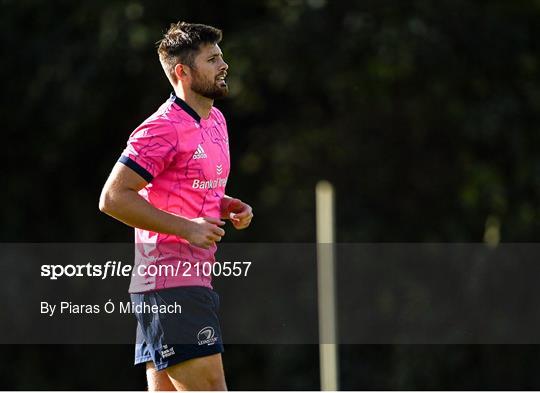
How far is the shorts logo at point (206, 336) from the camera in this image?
4.11 m

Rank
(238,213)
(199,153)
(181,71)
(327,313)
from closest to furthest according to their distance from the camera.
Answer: (199,153) → (181,71) → (238,213) → (327,313)

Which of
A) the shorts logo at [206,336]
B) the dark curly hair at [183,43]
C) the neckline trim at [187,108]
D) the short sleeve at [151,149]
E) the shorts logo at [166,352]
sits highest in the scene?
the dark curly hair at [183,43]

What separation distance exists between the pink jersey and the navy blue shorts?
37 mm

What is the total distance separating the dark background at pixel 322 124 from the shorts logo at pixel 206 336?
747 cm

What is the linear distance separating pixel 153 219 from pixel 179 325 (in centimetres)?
37

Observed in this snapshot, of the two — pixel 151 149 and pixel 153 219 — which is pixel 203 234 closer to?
pixel 153 219

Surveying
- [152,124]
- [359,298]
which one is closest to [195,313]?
[152,124]

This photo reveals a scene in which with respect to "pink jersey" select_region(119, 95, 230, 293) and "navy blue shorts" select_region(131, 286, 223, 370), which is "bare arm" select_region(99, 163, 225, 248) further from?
"navy blue shorts" select_region(131, 286, 223, 370)

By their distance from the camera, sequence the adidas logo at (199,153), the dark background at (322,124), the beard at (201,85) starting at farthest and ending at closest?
the dark background at (322,124) < the beard at (201,85) < the adidas logo at (199,153)

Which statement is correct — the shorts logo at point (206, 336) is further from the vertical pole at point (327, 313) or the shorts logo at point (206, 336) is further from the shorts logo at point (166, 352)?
the vertical pole at point (327, 313)

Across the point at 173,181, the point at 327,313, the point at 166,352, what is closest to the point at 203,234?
the point at 173,181

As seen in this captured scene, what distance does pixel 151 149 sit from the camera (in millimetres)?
4074

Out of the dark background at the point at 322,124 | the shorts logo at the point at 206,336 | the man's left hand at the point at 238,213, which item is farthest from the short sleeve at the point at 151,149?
the dark background at the point at 322,124

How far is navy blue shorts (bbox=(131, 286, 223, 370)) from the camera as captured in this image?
4102 millimetres
